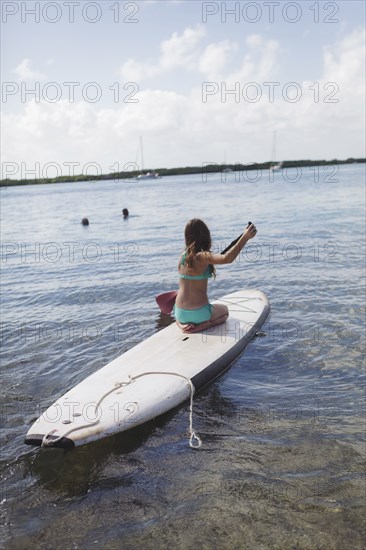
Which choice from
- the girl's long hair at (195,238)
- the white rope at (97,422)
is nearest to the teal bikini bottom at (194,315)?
the girl's long hair at (195,238)

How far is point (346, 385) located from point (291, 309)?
3643mm

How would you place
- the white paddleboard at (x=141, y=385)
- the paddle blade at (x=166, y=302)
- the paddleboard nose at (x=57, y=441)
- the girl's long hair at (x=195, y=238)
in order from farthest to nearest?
the paddle blade at (x=166, y=302) → the girl's long hair at (x=195, y=238) → the white paddleboard at (x=141, y=385) → the paddleboard nose at (x=57, y=441)

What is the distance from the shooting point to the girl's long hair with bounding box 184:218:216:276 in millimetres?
7086

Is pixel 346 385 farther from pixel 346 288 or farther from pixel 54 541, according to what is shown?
pixel 346 288

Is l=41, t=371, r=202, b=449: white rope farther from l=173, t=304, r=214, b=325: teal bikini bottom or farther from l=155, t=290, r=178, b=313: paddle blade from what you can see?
l=155, t=290, r=178, b=313: paddle blade

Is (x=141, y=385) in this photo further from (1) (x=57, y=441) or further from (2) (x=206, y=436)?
(1) (x=57, y=441)

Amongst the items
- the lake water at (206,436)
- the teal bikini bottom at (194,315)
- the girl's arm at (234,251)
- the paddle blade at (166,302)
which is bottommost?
the lake water at (206,436)

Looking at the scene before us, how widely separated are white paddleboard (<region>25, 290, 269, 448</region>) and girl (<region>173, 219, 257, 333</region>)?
185mm

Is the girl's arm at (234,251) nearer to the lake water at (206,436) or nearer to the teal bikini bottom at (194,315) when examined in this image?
the teal bikini bottom at (194,315)

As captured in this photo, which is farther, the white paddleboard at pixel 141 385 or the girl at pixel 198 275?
the girl at pixel 198 275

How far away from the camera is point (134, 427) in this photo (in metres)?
5.59

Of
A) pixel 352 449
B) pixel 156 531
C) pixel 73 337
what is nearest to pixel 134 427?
pixel 156 531

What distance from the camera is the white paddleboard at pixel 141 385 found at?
5148 millimetres

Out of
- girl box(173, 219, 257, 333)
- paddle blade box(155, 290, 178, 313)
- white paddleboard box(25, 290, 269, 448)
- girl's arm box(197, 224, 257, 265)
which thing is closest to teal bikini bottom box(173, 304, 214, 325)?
girl box(173, 219, 257, 333)
